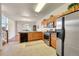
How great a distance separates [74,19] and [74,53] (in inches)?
24.5

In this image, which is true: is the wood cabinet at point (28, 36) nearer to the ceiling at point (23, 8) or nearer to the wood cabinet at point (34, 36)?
the wood cabinet at point (34, 36)

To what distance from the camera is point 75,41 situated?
2.10 m

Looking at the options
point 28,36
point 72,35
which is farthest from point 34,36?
point 72,35

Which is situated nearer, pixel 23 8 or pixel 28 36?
pixel 23 8

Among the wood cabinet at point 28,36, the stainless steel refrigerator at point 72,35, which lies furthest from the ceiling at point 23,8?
the stainless steel refrigerator at point 72,35

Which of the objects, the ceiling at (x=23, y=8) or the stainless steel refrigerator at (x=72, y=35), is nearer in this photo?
the stainless steel refrigerator at (x=72, y=35)

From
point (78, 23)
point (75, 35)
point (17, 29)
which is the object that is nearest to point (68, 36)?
point (75, 35)

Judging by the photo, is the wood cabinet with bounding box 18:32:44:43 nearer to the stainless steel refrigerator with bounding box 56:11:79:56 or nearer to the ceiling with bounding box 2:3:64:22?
the ceiling with bounding box 2:3:64:22

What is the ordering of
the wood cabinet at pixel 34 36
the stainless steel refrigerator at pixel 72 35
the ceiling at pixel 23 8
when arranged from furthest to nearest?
1. the wood cabinet at pixel 34 36
2. the ceiling at pixel 23 8
3. the stainless steel refrigerator at pixel 72 35

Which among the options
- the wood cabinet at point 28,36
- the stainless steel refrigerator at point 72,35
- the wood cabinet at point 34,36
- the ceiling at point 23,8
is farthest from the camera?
the wood cabinet at point 34,36

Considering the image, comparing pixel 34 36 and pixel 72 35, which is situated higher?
pixel 72 35

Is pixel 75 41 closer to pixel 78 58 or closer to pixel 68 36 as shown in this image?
pixel 68 36

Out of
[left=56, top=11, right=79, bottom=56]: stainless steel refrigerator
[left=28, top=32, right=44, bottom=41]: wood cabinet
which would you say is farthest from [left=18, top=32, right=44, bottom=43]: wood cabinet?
[left=56, top=11, right=79, bottom=56]: stainless steel refrigerator

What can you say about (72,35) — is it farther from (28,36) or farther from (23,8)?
(28,36)
